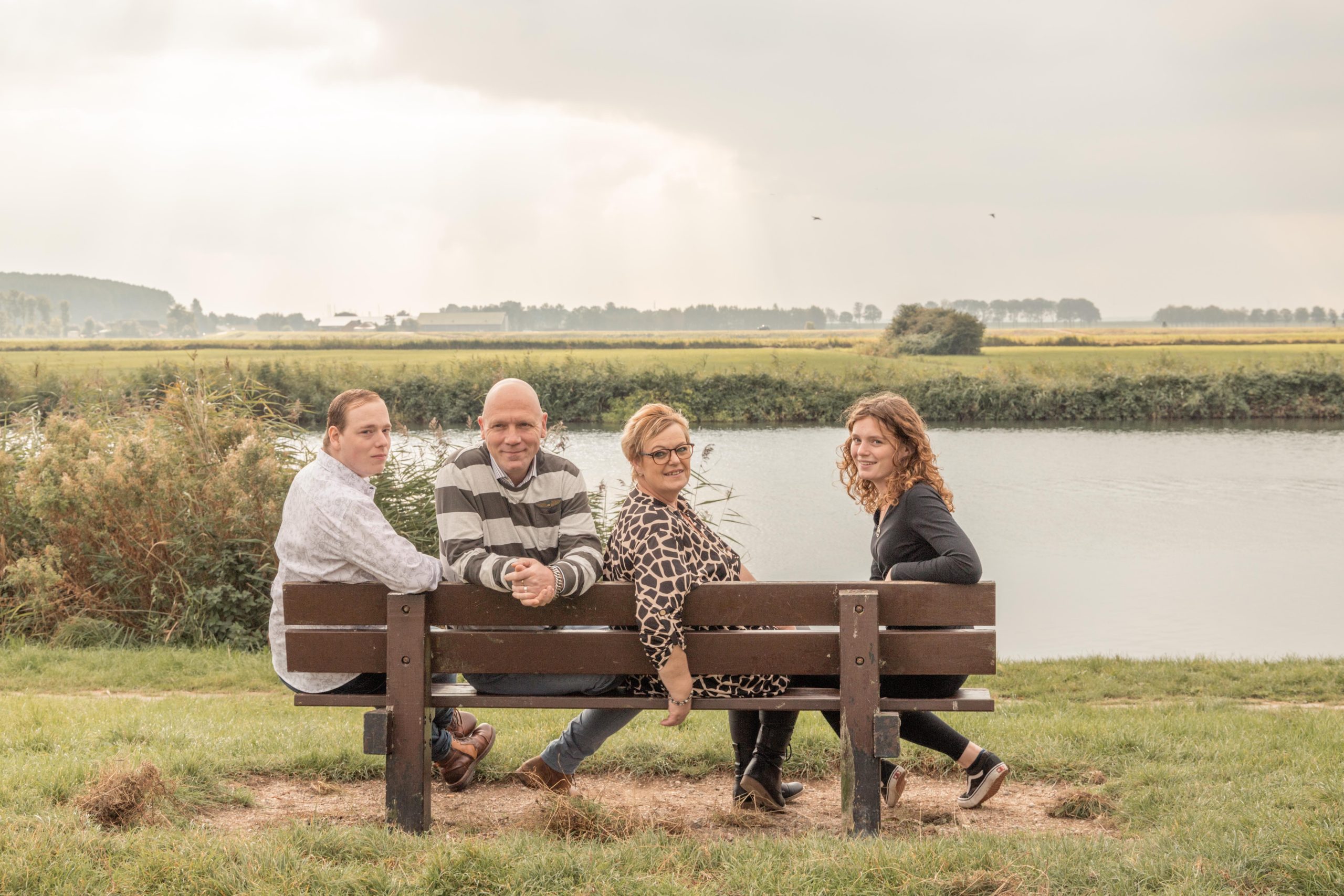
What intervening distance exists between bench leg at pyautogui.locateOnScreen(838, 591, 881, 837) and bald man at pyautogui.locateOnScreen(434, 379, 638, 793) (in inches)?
32.5

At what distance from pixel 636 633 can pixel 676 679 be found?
8.2 inches

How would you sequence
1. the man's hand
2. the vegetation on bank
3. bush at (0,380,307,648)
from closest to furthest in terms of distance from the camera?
the man's hand, bush at (0,380,307,648), the vegetation on bank

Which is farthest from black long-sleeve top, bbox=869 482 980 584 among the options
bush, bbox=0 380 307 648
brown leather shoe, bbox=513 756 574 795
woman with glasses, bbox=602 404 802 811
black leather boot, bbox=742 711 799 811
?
bush, bbox=0 380 307 648

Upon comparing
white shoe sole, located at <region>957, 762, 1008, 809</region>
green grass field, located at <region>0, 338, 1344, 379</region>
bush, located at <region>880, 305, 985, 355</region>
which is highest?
bush, located at <region>880, 305, 985, 355</region>

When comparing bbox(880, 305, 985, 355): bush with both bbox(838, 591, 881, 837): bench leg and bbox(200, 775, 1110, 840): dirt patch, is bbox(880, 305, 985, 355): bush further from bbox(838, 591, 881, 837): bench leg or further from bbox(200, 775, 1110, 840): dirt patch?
bbox(838, 591, 881, 837): bench leg

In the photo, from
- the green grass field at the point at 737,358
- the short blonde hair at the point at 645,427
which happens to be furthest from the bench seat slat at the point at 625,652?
the green grass field at the point at 737,358

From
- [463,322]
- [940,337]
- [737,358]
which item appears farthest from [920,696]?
[463,322]

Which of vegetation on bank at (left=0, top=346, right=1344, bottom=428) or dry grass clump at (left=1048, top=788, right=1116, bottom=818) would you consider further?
vegetation on bank at (left=0, top=346, right=1344, bottom=428)

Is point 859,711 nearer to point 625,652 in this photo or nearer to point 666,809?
point 625,652

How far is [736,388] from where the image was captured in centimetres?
3731

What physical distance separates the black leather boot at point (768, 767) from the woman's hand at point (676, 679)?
26.8 inches

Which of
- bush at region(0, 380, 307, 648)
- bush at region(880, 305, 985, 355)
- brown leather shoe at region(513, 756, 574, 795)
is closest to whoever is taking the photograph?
brown leather shoe at region(513, 756, 574, 795)

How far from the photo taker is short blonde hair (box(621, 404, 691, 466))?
12.6 feet

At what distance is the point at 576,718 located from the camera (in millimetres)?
4270
